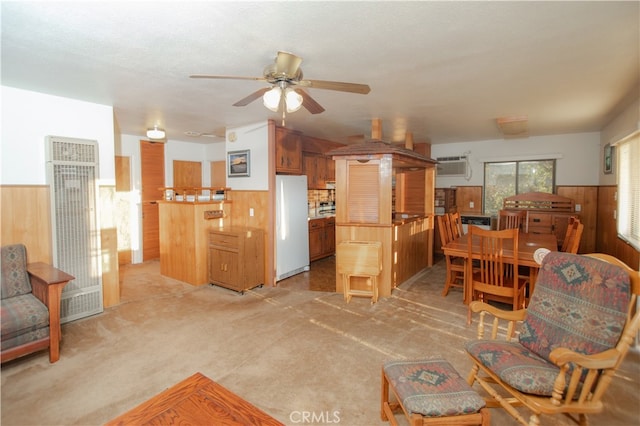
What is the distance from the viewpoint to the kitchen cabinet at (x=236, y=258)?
4.28 meters

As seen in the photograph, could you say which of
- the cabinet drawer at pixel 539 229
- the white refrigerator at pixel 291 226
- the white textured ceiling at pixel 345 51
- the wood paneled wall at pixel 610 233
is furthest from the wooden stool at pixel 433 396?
the cabinet drawer at pixel 539 229

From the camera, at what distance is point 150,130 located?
4695 mm

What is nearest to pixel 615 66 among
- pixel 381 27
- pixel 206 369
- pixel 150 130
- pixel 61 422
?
pixel 381 27

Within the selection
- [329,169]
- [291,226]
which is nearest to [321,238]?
[291,226]

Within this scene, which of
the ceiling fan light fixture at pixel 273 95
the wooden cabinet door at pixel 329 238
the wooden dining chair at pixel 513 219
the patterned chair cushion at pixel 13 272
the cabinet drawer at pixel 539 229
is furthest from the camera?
the wooden cabinet door at pixel 329 238

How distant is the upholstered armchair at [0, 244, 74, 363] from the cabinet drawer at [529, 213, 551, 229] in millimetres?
6228

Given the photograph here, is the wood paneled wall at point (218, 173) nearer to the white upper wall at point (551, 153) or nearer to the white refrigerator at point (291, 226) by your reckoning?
the white refrigerator at point (291, 226)

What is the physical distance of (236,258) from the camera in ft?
14.0

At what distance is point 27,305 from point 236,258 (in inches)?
82.6

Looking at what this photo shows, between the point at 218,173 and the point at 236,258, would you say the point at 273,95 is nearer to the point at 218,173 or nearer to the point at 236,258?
the point at 236,258

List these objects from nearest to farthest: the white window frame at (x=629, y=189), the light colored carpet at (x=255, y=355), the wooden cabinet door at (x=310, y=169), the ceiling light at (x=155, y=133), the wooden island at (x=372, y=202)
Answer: the light colored carpet at (x=255, y=355) < the white window frame at (x=629, y=189) < the wooden island at (x=372, y=202) < the ceiling light at (x=155, y=133) < the wooden cabinet door at (x=310, y=169)

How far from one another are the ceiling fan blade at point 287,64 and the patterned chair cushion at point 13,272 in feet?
9.23

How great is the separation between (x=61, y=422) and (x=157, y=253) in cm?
460

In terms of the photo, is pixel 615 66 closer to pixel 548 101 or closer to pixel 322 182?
pixel 548 101
